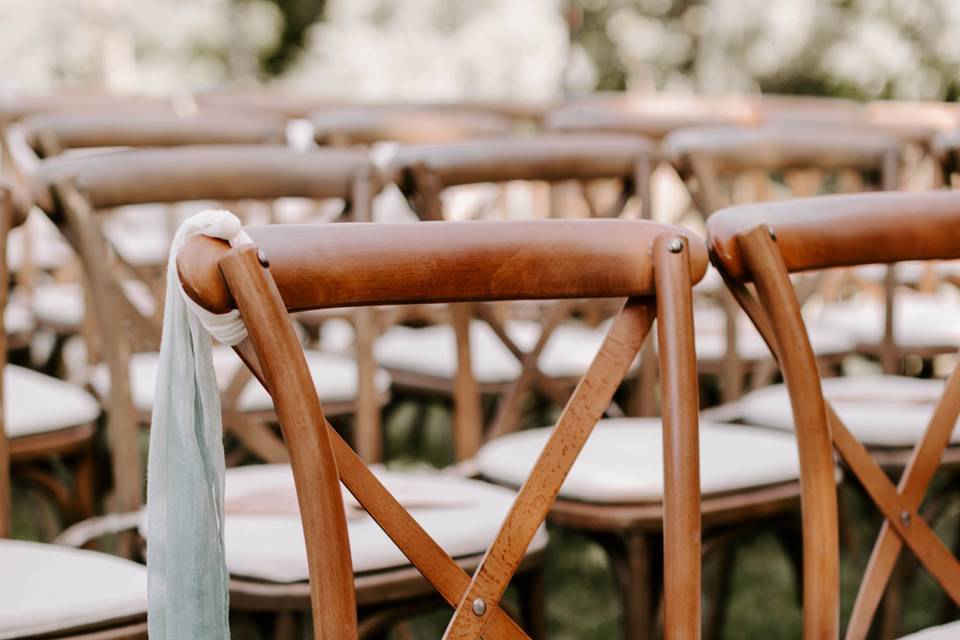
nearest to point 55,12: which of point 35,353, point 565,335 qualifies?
point 35,353

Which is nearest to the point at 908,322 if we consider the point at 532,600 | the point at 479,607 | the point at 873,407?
the point at 873,407

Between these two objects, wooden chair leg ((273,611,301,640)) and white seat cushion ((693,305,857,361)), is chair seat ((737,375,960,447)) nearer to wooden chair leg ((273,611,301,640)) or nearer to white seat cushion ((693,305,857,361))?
white seat cushion ((693,305,857,361))

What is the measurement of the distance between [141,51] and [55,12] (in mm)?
1574

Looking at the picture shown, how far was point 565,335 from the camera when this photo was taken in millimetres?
2408

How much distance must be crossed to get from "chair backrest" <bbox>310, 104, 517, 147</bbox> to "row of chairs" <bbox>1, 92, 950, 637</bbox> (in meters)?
0.77

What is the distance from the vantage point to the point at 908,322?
2.56 m

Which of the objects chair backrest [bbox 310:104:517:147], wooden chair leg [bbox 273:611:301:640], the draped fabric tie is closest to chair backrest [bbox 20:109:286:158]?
chair backrest [bbox 310:104:517:147]

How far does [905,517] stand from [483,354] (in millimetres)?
1211

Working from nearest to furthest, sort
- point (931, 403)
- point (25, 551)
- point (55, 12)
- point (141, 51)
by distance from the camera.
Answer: point (25, 551) → point (931, 403) → point (55, 12) → point (141, 51)

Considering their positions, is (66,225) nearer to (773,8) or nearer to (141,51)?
(773,8)

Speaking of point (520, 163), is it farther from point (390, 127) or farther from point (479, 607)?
point (479, 607)

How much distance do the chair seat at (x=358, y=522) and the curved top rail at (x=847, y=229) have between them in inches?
18.5

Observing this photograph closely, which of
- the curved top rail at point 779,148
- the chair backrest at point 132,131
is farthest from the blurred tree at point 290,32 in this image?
the curved top rail at point 779,148

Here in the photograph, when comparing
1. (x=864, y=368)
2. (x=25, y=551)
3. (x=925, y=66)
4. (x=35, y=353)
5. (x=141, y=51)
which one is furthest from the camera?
(x=141, y=51)
